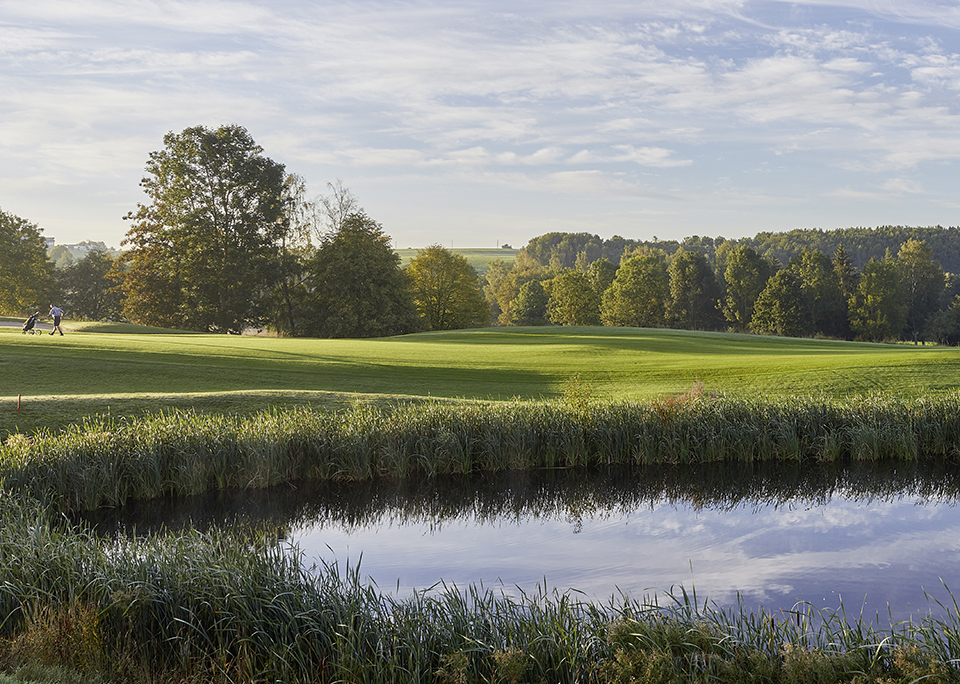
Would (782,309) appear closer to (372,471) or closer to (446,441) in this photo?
(446,441)

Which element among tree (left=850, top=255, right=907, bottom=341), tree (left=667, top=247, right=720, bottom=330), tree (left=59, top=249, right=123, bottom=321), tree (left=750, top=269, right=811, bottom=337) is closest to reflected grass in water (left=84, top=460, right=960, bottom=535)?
tree (left=750, top=269, right=811, bottom=337)

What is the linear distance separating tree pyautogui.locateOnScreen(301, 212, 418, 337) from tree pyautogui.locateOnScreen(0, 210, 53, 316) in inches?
939

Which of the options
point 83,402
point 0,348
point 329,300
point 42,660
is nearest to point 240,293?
point 329,300

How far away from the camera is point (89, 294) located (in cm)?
6456

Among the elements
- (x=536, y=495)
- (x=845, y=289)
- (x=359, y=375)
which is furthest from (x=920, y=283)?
(x=536, y=495)

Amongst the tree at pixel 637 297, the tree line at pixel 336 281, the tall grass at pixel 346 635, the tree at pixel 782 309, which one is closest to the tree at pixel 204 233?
the tree line at pixel 336 281

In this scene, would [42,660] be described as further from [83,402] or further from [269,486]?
[83,402]

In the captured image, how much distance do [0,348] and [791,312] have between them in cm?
5893

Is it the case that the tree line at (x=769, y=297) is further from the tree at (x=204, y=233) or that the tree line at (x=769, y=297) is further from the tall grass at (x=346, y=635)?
the tall grass at (x=346, y=635)

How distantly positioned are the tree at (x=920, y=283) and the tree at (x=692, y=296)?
18.0 m

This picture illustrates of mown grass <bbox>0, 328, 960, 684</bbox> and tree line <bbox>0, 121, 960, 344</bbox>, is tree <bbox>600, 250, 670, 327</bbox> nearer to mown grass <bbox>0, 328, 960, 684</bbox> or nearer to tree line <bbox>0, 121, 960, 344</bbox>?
tree line <bbox>0, 121, 960, 344</bbox>

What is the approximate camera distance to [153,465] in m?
10.2

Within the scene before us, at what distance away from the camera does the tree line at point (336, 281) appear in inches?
2040

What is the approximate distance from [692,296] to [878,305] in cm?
1544
